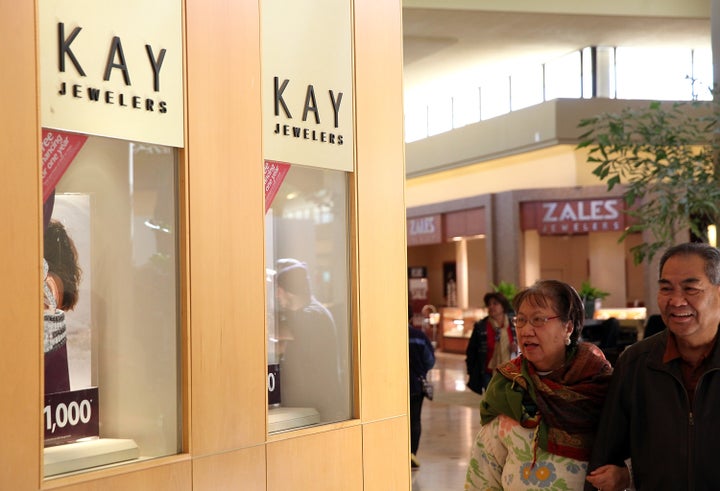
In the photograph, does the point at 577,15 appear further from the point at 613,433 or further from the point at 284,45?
the point at 613,433

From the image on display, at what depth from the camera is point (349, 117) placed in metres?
5.01

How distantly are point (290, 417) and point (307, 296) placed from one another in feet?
1.99

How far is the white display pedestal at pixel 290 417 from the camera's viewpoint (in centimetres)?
460

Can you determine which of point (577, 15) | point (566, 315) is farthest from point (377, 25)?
point (577, 15)

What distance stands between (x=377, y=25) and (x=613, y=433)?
9.82ft

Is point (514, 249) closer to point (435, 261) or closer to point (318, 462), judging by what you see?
Result: point (435, 261)

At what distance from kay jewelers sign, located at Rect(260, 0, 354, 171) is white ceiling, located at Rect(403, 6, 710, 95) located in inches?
351

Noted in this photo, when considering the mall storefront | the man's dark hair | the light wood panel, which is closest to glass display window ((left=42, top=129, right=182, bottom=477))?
the light wood panel

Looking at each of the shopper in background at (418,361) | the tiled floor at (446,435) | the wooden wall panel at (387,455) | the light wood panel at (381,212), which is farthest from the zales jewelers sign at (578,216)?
the wooden wall panel at (387,455)

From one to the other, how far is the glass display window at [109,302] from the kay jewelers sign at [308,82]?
724 millimetres

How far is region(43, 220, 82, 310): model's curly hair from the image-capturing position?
3609 millimetres

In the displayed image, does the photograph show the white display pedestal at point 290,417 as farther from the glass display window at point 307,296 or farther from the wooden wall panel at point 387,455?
the wooden wall panel at point 387,455

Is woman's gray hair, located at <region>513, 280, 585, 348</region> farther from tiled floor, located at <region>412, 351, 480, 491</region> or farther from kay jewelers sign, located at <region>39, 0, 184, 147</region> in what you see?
tiled floor, located at <region>412, 351, 480, 491</region>

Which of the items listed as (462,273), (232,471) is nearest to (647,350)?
(232,471)
